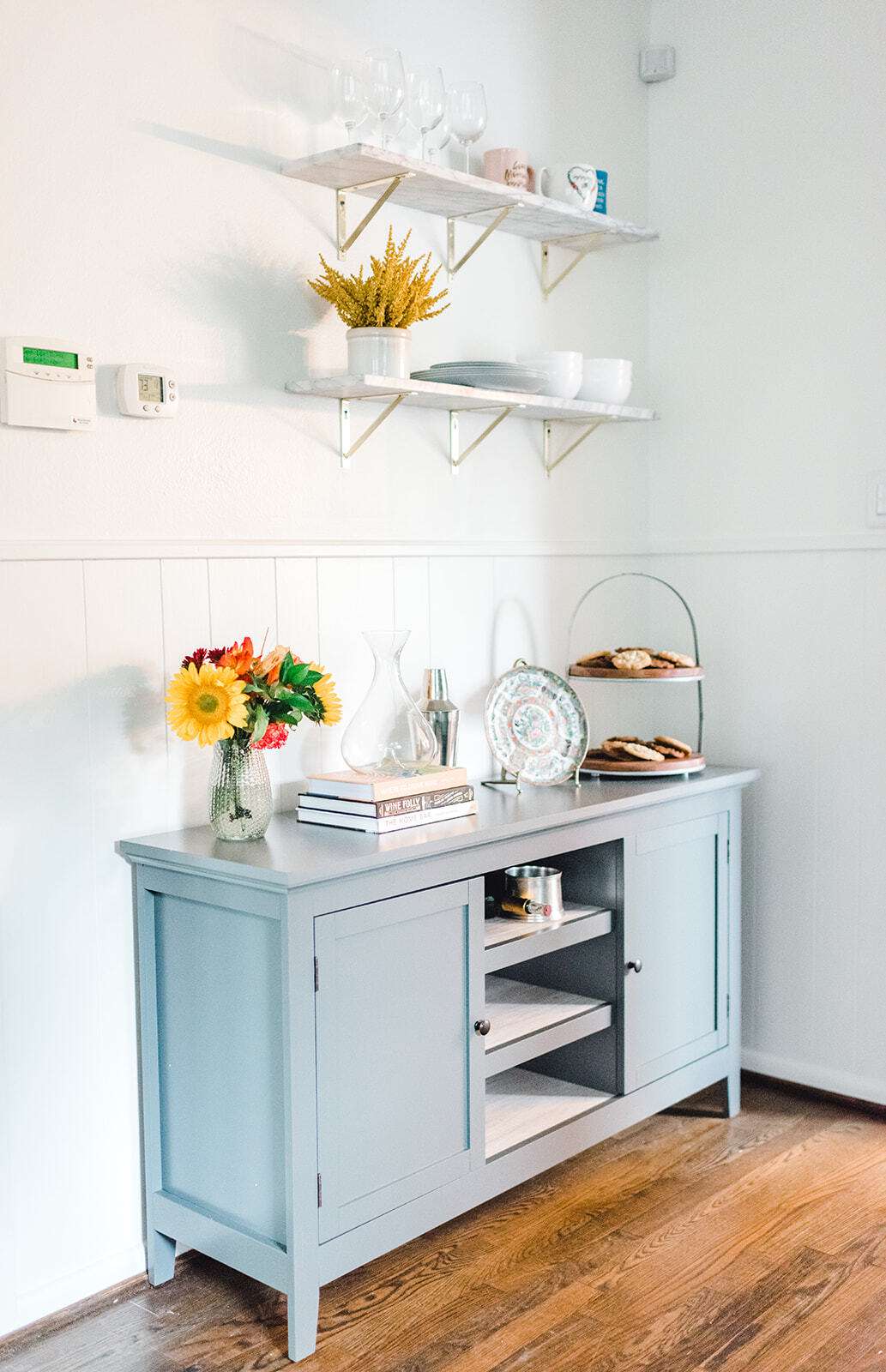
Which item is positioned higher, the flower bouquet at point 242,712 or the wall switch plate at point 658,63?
the wall switch plate at point 658,63

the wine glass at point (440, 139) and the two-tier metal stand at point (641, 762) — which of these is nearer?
the wine glass at point (440, 139)

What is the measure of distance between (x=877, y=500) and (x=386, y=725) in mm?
1223

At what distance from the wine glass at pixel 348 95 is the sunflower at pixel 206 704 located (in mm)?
1058

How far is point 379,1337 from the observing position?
2.02 meters

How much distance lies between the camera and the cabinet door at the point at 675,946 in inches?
101

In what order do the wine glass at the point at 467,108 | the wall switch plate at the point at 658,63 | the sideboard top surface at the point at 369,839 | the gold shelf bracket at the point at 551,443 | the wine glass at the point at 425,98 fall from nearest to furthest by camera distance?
the sideboard top surface at the point at 369,839, the wine glass at the point at 425,98, the wine glass at the point at 467,108, the gold shelf bracket at the point at 551,443, the wall switch plate at the point at 658,63

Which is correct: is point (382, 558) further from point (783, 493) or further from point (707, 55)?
point (707, 55)

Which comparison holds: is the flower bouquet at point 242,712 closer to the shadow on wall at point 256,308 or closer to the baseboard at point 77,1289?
the shadow on wall at point 256,308

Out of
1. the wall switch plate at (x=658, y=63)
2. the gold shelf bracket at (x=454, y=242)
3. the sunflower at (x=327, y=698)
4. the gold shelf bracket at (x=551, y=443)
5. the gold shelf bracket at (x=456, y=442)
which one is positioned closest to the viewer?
the sunflower at (x=327, y=698)

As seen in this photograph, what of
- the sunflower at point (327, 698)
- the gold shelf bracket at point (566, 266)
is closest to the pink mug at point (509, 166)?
the gold shelf bracket at point (566, 266)

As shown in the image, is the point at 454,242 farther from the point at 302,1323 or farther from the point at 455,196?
the point at 302,1323

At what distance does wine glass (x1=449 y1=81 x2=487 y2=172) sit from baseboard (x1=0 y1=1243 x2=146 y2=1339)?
83.0 inches

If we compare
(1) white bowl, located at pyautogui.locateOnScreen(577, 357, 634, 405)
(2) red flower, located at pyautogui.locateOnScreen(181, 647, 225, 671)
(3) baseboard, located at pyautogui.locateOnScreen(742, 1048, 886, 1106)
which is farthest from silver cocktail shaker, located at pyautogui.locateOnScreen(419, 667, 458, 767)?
(3) baseboard, located at pyautogui.locateOnScreen(742, 1048, 886, 1106)

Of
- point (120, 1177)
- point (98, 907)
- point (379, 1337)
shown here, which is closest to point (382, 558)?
point (98, 907)
